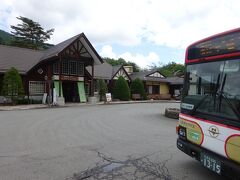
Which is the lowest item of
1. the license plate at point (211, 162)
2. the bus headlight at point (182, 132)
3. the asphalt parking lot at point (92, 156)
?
the asphalt parking lot at point (92, 156)

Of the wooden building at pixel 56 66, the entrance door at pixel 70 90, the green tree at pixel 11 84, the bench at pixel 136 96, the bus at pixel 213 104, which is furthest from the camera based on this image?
the bench at pixel 136 96

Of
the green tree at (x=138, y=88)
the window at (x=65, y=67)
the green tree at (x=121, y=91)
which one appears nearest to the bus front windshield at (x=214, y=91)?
the window at (x=65, y=67)

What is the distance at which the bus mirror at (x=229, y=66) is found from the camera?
3633 mm

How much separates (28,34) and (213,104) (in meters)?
48.8

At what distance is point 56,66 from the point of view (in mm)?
23781

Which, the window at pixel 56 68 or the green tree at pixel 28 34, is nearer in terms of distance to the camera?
the window at pixel 56 68

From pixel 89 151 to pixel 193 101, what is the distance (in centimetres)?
291

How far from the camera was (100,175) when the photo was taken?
4.34m

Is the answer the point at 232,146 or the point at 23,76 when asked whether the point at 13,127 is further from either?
the point at 23,76

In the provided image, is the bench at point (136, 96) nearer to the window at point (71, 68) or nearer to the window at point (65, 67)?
the window at point (71, 68)

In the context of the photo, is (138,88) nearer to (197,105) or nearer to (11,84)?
(11,84)

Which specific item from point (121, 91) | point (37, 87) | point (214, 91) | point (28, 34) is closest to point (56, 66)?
point (37, 87)

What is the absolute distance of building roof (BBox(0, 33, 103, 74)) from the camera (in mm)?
22250

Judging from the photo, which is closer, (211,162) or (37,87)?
(211,162)
